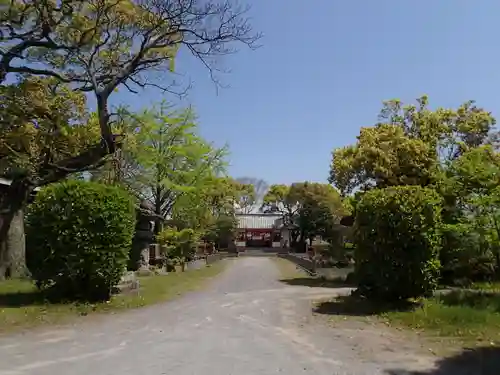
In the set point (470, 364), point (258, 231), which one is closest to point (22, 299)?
point (470, 364)

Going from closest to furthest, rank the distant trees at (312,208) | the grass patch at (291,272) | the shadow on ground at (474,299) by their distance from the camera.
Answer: the shadow on ground at (474,299), the grass patch at (291,272), the distant trees at (312,208)

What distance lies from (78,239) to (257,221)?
7301cm

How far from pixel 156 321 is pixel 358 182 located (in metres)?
17.1

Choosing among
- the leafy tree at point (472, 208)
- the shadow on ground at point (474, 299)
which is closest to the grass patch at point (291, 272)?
the leafy tree at point (472, 208)

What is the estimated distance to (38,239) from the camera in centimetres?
1336

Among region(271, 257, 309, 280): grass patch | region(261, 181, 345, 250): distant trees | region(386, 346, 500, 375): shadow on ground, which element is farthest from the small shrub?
region(261, 181, 345, 250): distant trees

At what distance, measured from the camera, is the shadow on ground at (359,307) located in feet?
42.3

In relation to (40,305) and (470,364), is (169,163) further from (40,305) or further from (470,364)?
(470,364)

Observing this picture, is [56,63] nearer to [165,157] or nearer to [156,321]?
[156,321]

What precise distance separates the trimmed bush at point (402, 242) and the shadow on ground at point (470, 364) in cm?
440

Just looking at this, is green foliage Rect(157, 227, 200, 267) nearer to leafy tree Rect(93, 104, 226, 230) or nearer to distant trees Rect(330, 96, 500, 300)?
leafy tree Rect(93, 104, 226, 230)

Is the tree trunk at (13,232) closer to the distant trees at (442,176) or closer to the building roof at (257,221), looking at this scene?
the distant trees at (442,176)

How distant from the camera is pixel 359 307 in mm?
13523

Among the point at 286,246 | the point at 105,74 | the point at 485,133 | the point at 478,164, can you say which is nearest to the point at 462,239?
the point at 478,164
